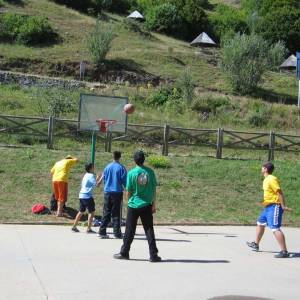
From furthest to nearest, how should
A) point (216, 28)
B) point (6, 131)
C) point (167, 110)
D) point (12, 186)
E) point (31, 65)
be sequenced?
point (216, 28) → point (31, 65) → point (167, 110) → point (6, 131) → point (12, 186)

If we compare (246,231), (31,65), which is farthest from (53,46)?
(246,231)

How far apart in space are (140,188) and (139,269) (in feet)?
A: 4.42

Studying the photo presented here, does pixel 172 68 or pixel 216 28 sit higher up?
pixel 216 28

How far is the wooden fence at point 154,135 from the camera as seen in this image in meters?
22.0

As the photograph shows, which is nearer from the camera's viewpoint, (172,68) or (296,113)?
(296,113)

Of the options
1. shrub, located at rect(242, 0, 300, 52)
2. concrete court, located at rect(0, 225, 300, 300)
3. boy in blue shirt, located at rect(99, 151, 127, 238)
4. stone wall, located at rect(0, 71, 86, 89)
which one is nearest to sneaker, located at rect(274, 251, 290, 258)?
concrete court, located at rect(0, 225, 300, 300)

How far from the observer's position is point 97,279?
26.7 ft

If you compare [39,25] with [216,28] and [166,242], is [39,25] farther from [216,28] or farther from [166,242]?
[166,242]

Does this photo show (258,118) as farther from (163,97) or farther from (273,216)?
(273,216)

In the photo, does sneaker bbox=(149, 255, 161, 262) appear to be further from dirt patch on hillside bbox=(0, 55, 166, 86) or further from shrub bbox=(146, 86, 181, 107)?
dirt patch on hillside bbox=(0, 55, 166, 86)

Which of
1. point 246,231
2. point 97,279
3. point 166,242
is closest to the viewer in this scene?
point 97,279

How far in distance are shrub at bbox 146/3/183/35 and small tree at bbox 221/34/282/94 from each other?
70.1 feet

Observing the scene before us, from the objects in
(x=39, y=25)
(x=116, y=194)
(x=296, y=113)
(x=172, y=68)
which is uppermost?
(x=39, y=25)

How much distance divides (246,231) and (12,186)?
6611 mm
